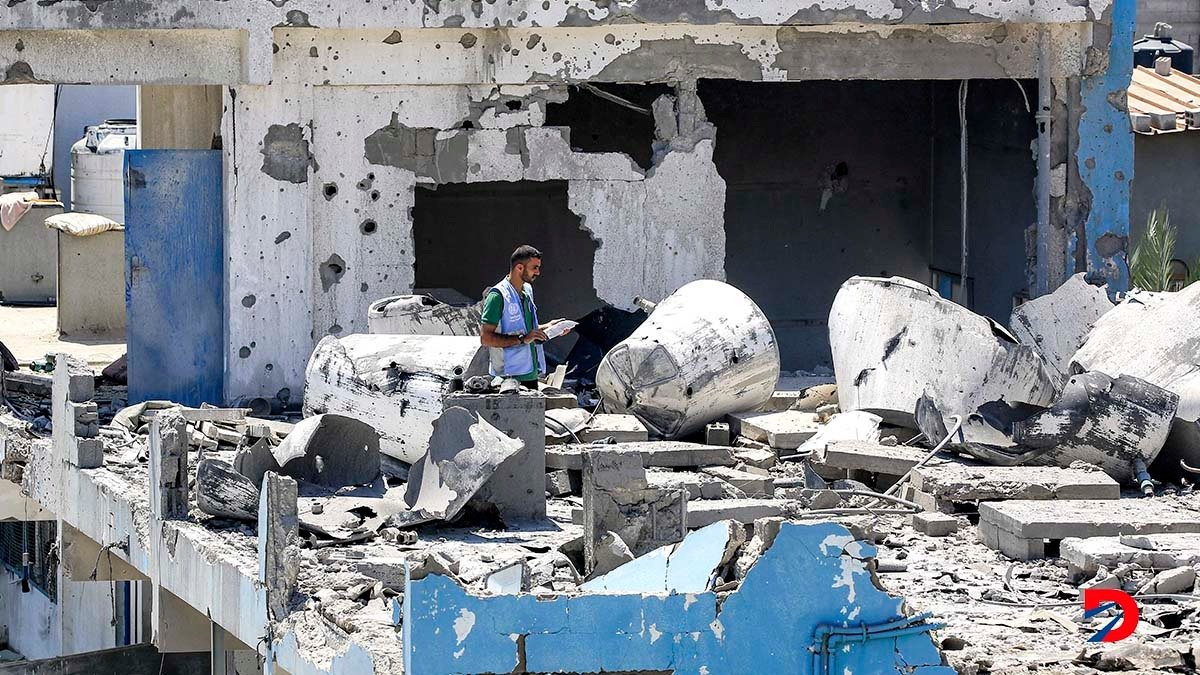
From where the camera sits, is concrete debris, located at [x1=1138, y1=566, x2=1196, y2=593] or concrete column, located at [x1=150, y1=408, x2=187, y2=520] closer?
→ concrete debris, located at [x1=1138, y1=566, x2=1196, y2=593]

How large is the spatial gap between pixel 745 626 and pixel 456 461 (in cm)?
309

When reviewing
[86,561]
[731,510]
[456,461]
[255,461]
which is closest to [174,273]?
A: [86,561]

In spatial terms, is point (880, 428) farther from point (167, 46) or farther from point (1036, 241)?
point (167, 46)

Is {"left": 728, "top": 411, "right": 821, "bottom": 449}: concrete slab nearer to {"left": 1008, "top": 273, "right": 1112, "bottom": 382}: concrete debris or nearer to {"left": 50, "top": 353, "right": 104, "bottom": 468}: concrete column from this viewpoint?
{"left": 1008, "top": 273, "right": 1112, "bottom": 382}: concrete debris

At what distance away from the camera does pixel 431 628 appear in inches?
288

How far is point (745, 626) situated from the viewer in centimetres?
757

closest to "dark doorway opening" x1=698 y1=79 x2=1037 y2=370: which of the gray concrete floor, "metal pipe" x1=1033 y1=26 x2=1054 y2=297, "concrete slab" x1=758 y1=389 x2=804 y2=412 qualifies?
"metal pipe" x1=1033 y1=26 x2=1054 y2=297

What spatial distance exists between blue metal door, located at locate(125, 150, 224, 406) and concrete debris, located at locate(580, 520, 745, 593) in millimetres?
8035

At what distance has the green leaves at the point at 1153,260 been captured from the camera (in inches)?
674

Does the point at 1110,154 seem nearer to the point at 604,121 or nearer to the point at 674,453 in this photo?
the point at 604,121

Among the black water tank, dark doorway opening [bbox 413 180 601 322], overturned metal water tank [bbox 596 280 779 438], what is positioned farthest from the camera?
the black water tank

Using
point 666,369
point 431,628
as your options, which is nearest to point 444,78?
point 666,369

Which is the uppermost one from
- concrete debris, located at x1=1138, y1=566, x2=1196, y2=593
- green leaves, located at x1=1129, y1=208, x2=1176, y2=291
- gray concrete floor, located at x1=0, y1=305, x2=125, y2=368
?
green leaves, located at x1=1129, y1=208, x2=1176, y2=291

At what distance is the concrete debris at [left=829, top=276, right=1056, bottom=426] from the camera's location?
474 inches
